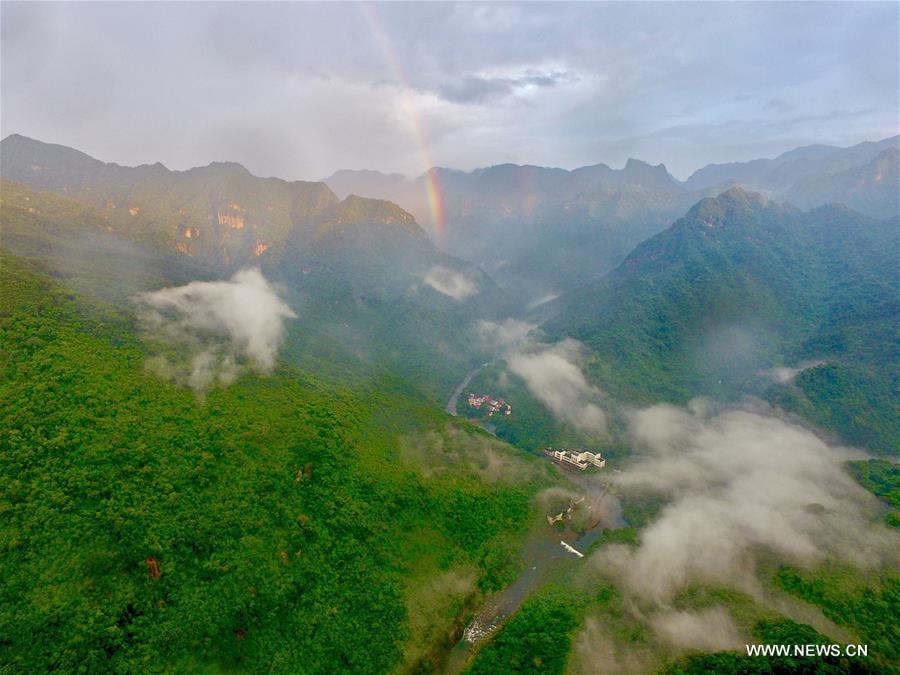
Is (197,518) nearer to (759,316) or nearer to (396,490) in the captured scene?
(396,490)

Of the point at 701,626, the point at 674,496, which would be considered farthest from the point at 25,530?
the point at 674,496

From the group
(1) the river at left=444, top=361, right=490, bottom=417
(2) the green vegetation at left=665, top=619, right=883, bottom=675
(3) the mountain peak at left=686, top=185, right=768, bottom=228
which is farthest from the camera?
(3) the mountain peak at left=686, top=185, right=768, bottom=228

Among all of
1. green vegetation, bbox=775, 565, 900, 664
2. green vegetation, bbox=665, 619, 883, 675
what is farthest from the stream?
green vegetation, bbox=775, 565, 900, 664

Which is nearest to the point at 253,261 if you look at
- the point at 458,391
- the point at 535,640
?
the point at 458,391

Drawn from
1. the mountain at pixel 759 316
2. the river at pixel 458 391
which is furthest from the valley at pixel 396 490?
the river at pixel 458 391

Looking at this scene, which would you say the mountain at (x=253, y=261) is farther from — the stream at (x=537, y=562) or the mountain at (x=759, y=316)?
the stream at (x=537, y=562)

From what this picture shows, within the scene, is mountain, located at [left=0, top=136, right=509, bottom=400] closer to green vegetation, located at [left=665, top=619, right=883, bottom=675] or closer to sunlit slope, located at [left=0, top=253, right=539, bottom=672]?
sunlit slope, located at [left=0, top=253, right=539, bottom=672]
